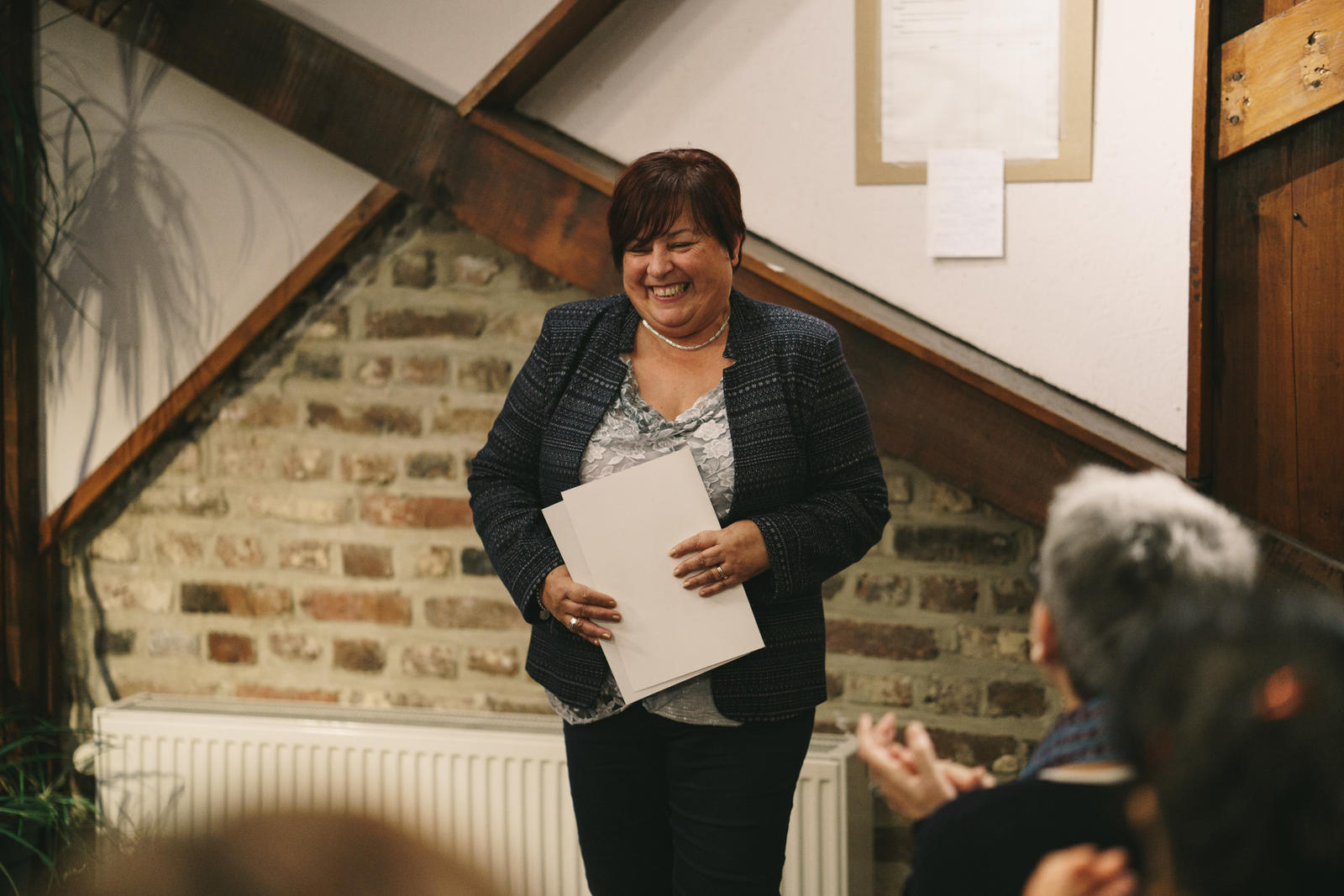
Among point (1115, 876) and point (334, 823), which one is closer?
point (334, 823)

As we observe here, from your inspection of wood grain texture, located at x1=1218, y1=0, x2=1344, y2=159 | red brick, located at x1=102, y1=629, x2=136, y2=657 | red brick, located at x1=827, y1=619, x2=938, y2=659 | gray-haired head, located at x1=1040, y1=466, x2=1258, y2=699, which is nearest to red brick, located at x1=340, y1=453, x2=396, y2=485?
red brick, located at x1=102, y1=629, x2=136, y2=657

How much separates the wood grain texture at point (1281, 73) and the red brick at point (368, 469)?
1843 millimetres

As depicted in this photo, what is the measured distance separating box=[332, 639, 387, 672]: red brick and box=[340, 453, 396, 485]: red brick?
15.3 inches

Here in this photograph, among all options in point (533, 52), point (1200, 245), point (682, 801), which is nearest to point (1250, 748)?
point (682, 801)

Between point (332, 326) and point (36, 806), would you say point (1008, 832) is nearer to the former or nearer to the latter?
point (332, 326)

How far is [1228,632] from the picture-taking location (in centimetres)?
61

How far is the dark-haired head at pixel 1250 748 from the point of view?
1.94ft

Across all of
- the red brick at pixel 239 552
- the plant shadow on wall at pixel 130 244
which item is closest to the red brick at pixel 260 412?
the plant shadow on wall at pixel 130 244

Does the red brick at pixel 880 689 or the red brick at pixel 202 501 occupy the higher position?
the red brick at pixel 202 501

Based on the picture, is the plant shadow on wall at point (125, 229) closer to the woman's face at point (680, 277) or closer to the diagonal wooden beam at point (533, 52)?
the diagonal wooden beam at point (533, 52)

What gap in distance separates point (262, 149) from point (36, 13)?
0.65 metres

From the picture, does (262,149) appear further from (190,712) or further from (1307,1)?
(1307,1)

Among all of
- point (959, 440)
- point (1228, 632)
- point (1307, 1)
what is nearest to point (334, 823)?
point (1228, 632)

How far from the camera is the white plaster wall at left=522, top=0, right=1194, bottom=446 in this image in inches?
86.1
